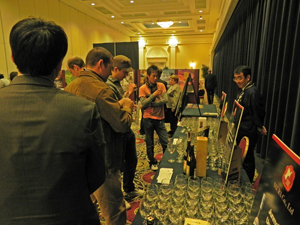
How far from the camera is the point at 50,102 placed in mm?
843

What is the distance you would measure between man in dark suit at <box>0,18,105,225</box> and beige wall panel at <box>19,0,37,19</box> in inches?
279

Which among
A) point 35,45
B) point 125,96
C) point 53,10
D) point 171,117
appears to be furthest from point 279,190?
point 53,10

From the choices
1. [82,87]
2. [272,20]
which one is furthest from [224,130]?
[272,20]

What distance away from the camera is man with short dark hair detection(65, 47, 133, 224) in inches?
62.0

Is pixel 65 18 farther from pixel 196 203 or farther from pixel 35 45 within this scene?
pixel 196 203

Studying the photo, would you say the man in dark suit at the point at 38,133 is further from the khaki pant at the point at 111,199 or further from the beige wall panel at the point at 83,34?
the beige wall panel at the point at 83,34

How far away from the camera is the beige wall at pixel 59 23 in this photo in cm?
595

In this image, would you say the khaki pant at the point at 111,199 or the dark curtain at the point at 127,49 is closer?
the khaki pant at the point at 111,199

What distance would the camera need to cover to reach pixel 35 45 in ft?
2.65

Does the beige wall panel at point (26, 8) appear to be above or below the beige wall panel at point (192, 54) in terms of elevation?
above

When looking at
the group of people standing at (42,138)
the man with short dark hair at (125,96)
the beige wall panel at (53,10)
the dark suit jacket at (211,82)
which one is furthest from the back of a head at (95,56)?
the dark suit jacket at (211,82)

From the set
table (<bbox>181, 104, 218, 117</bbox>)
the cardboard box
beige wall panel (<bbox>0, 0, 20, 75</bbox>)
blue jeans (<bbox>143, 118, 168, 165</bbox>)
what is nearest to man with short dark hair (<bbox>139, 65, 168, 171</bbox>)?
blue jeans (<bbox>143, 118, 168, 165</bbox>)

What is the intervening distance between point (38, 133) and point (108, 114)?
2.65ft

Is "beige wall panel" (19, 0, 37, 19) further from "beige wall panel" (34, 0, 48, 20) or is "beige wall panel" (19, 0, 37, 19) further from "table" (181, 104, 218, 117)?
"table" (181, 104, 218, 117)
